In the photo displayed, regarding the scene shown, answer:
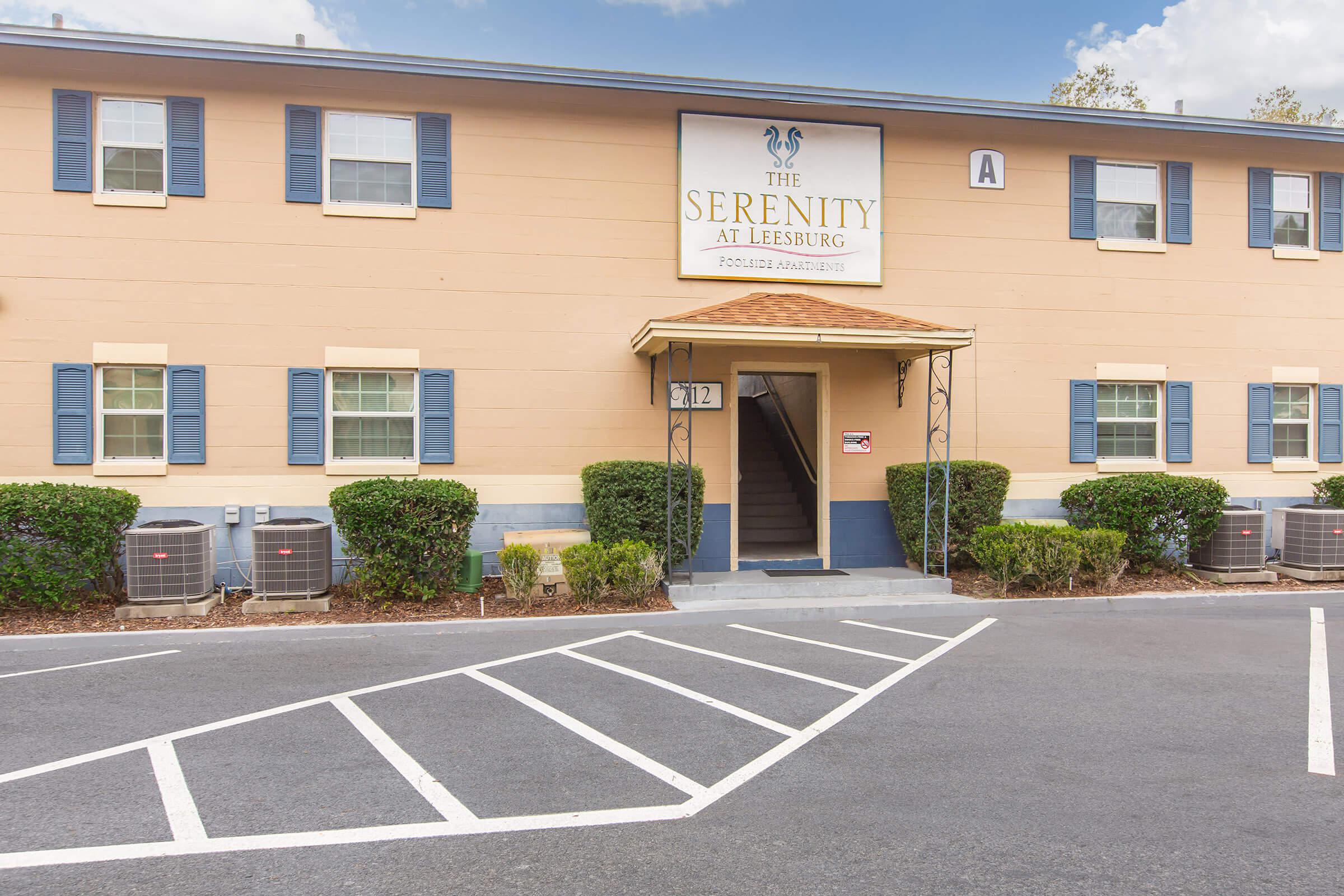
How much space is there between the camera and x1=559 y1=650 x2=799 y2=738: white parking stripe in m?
→ 5.04

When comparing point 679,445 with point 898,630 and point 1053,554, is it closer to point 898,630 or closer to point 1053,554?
point 898,630

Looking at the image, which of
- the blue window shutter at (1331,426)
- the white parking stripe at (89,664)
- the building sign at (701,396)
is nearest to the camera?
the white parking stripe at (89,664)

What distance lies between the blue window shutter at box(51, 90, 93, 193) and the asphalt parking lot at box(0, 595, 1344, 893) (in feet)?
17.4

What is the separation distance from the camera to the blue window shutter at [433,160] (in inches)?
387

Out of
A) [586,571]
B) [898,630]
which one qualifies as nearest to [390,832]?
[586,571]

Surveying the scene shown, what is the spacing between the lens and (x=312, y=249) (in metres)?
9.65

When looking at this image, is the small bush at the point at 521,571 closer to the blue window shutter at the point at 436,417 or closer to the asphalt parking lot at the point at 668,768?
the asphalt parking lot at the point at 668,768

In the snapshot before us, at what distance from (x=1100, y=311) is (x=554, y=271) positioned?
24.6ft

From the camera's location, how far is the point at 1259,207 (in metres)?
11.6

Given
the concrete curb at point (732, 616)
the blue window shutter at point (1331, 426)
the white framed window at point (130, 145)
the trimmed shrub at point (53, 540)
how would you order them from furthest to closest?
the blue window shutter at point (1331, 426) → the white framed window at point (130, 145) → the trimmed shrub at point (53, 540) → the concrete curb at point (732, 616)

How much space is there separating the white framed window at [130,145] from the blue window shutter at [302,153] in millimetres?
1412

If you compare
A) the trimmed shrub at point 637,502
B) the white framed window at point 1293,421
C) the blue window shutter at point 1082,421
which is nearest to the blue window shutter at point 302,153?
the trimmed shrub at point 637,502

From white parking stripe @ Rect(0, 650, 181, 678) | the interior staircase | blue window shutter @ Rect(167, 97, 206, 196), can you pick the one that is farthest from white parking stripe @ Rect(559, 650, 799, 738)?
blue window shutter @ Rect(167, 97, 206, 196)

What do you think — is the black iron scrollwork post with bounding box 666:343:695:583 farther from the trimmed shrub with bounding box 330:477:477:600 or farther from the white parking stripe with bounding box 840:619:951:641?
the trimmed shrub with bounding box 330:477:477:600
